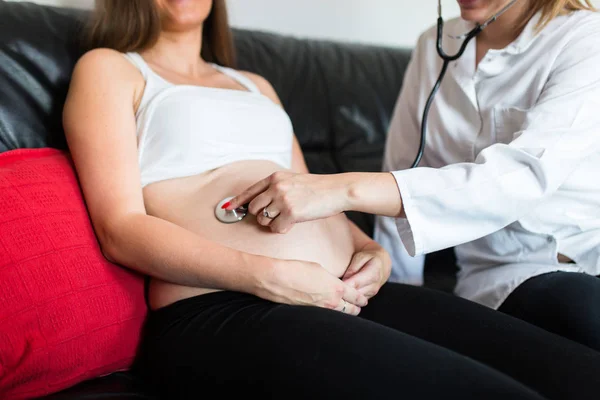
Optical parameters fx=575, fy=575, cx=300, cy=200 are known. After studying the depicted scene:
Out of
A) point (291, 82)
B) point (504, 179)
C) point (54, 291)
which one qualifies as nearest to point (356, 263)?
point (504, 179)

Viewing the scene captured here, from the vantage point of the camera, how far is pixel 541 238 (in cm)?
119

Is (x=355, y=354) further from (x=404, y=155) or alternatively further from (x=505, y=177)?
(x=404, y=155)

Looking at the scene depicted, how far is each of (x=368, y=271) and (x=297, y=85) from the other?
2.69 feet

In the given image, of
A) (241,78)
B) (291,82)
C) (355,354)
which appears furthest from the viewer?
(291,82)

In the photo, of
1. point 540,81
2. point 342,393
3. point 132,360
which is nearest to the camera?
point 342,393

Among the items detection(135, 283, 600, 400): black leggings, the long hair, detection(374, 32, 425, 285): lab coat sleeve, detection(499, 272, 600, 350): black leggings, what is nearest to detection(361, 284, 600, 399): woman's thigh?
detection(135, 283, 600, 400): black leggings

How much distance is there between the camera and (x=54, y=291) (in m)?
0.91

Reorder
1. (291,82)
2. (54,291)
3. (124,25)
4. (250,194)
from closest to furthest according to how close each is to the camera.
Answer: (54,291), (250,194), (124,25), (291,82)

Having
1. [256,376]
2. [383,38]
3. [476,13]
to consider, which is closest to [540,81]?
[476,13]

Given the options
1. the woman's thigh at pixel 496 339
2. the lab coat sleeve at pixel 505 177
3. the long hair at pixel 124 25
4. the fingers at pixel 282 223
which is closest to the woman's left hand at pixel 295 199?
the fingers at pixel 282 223

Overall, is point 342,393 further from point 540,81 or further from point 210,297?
point 540,81

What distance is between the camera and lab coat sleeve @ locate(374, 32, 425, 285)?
4.84 ft

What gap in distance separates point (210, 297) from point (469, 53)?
804 mm

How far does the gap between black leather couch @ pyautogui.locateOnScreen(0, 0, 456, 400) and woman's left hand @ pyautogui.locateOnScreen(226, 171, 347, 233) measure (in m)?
0.39
